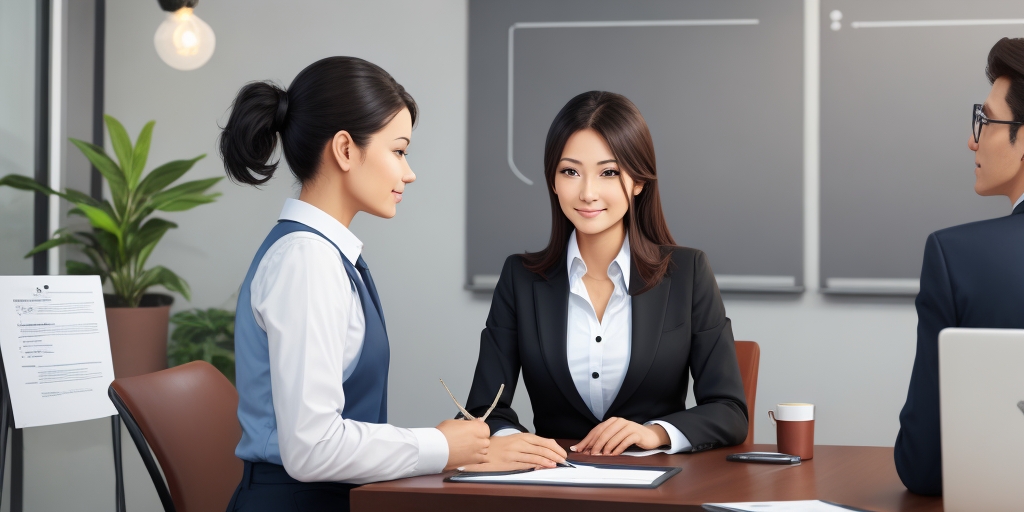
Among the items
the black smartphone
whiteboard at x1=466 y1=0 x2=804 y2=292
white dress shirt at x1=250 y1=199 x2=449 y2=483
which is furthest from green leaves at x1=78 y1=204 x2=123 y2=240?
the black smartphone

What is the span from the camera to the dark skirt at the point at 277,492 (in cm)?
138

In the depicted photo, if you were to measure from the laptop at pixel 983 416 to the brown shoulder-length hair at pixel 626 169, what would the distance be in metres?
1.03

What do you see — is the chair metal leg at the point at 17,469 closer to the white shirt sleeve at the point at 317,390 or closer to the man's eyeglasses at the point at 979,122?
the white shirt sleeve at the point at 317,390

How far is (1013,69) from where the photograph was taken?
4.14 feet

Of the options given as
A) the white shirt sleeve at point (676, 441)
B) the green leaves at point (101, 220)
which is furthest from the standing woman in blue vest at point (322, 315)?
the green leaves at point (101, 220)

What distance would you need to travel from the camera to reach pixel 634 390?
6.38 feet

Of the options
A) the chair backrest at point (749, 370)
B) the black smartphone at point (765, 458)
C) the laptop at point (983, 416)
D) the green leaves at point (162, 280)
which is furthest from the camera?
the green leaves at point (162, 280)

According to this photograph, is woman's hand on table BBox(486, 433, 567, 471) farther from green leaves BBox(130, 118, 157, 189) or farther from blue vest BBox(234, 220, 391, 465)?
green leaves BBox(130, 118, 157, 189)

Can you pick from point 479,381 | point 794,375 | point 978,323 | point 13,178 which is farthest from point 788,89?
point 13,178

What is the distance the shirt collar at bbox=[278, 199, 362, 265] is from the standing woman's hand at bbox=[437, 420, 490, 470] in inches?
14.9

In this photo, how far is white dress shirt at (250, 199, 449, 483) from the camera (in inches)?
49.4

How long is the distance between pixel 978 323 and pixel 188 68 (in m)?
3.45

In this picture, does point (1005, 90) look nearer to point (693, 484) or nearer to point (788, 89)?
point (693, 484)

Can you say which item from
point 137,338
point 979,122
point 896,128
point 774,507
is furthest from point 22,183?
point 896,128
